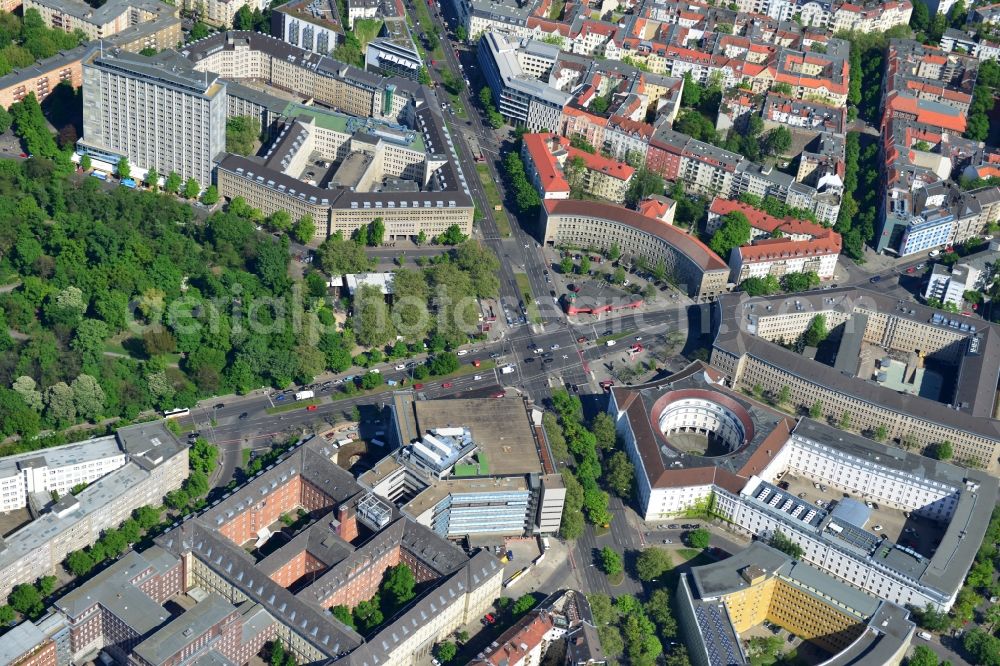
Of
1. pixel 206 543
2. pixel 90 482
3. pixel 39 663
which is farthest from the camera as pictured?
pixel 90 482

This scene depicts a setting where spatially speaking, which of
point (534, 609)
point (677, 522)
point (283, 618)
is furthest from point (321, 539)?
point (677, 522)

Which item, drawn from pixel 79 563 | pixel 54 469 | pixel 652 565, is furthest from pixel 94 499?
pixel 652 565

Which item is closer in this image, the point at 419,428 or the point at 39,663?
the point at 39,663

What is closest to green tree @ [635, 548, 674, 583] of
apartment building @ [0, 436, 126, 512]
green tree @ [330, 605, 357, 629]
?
green tree @ [330, 605, 357, 629]

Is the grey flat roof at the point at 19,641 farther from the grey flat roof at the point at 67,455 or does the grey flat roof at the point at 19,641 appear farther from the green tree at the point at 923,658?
the green tree at the point at 923,658

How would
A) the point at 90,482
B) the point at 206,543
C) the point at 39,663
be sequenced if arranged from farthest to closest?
the point at 90,482, the point at 206,543, the point at 39,663

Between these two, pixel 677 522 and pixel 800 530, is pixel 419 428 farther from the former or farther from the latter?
pixel 800 530

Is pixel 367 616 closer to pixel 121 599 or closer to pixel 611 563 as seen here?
pixel 121 599
